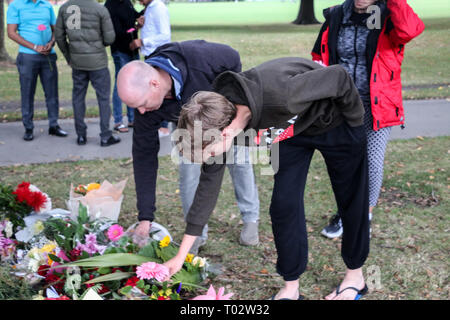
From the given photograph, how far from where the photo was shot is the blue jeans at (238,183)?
3354 millimetres

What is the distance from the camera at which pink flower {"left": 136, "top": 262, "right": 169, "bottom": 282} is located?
2.45 metres

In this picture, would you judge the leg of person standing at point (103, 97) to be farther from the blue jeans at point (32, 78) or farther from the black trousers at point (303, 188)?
the black trousers at point (303, 188)

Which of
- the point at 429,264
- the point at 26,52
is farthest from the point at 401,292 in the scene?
the point at 26,52

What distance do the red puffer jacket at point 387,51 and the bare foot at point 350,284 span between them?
965 mm

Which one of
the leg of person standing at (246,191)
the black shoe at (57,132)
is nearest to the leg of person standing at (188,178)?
the leg of person standing at (246,191)

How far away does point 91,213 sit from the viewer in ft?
10.8

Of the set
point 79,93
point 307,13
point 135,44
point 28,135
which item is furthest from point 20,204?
point 307,13

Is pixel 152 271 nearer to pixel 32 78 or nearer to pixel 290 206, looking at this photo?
pixel 290 206

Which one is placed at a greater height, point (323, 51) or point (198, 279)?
point (323, 51)

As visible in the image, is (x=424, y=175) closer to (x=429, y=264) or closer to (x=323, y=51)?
(x=429, y=264)

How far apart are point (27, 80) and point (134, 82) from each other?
4331mm

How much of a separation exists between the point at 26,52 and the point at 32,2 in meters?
0.63

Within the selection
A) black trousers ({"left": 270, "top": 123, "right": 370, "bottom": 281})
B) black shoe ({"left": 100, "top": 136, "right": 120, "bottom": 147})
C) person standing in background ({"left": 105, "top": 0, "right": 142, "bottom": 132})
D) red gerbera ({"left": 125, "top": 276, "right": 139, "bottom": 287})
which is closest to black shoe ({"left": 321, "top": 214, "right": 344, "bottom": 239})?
black trousers ({"left": 270, "top": 123, "right": 370, "bottom": 281})

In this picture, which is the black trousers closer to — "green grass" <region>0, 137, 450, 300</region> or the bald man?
"green grass" <region>0, 137, 450, 300</region>
